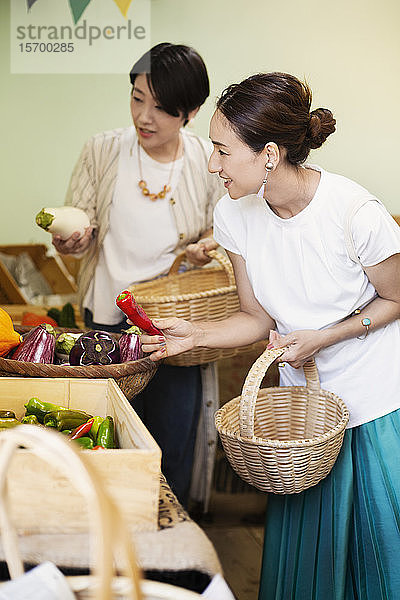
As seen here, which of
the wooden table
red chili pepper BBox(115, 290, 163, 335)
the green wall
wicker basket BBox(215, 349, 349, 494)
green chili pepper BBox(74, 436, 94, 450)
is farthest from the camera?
the green wall

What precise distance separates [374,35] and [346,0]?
24 cm

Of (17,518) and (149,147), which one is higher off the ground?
(149,147)

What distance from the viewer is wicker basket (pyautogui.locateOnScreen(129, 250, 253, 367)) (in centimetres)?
216

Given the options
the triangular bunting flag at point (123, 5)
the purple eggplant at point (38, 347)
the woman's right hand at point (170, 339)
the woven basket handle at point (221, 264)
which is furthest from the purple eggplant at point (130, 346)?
the triangular bunting flag at point (123, 5)

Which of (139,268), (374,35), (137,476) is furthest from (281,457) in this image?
(374,35)

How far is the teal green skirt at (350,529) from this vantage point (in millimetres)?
1762

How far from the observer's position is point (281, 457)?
5.02 ft

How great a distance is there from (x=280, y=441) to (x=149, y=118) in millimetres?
1237

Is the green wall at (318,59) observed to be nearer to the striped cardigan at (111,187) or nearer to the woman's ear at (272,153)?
the striped cardigan at (111,187)

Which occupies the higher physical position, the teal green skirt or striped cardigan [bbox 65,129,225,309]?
striped cardigan [bbox 65,129,225,309]

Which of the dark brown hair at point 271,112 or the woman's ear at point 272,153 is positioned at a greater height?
the dark brown hair at point 271,112

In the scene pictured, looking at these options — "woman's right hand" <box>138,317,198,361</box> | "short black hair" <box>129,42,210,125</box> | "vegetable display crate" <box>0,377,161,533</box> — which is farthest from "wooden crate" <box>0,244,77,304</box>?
"vegetable display crate" <box>0,377,161,533</box>

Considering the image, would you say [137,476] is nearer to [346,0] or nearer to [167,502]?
[167,502]

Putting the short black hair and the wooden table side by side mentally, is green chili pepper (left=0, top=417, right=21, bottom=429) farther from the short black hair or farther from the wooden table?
the short black hair
